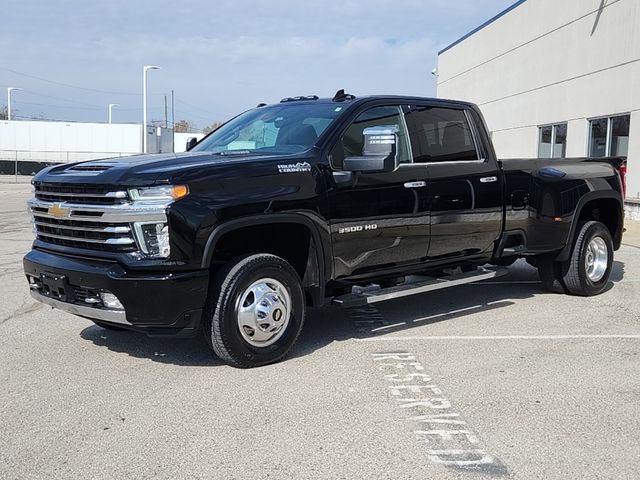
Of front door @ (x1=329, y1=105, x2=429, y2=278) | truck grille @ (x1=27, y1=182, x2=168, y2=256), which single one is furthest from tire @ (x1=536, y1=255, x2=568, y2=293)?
truck grille @ (x1=27, y1=182, x2=168, y2=256)

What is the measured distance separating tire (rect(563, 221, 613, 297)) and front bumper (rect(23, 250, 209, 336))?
468 cm

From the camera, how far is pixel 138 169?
180 inches

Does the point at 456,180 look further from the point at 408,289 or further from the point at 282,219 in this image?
the point at 282,219

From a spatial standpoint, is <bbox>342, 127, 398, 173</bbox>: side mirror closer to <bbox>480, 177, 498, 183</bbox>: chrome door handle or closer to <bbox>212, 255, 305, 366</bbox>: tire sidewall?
<bbox>212, 255, 305, 366</bbox>: tire sidewall

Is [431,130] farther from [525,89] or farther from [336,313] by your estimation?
[525,89]

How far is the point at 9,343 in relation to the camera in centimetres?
568

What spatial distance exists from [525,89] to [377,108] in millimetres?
18606

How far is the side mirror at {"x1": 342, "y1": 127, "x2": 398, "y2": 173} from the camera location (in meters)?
5.06

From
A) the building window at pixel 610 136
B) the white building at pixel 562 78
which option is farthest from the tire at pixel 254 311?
the building window at pixel 610 136

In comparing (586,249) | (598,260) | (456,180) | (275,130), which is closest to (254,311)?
(275,130)

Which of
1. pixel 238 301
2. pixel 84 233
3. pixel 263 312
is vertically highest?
pixel 84 233

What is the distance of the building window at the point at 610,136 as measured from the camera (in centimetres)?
1678

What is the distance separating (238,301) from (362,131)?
1899 millimetres

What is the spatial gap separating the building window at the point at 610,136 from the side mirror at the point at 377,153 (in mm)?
13511
